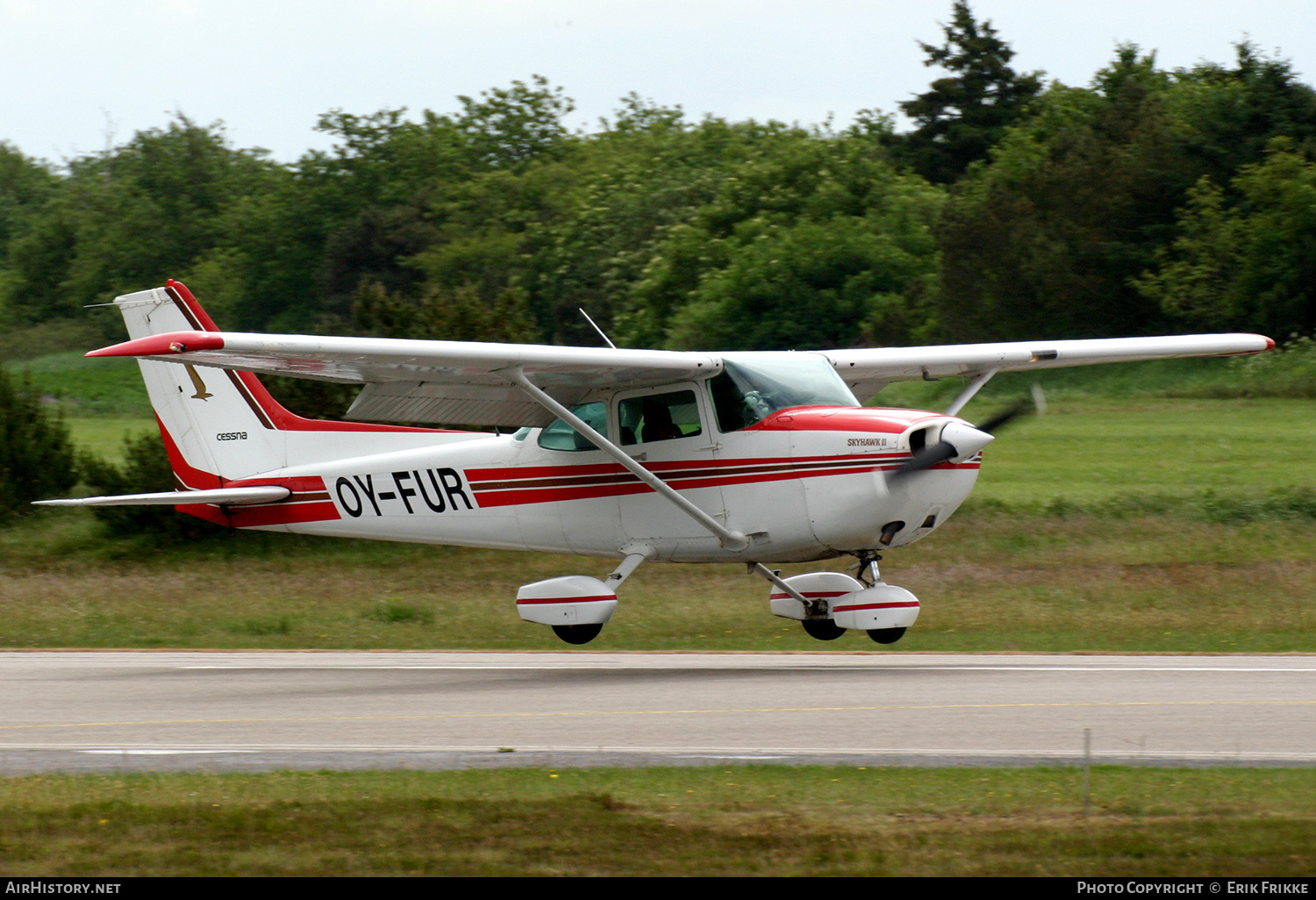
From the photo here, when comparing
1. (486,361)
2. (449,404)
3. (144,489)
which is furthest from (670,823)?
(144,489)

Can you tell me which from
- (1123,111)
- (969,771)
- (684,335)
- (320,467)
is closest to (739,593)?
(320,467)

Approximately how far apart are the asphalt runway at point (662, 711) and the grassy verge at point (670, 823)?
54cm

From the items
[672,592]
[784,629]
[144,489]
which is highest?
[144,489]

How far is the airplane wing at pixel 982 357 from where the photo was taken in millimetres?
15414

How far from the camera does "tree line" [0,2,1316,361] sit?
3828 cm

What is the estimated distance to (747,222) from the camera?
1937 inches

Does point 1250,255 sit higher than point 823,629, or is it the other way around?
point 1250,255

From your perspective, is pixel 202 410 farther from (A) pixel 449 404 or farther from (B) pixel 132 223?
(B) pixel 132 223

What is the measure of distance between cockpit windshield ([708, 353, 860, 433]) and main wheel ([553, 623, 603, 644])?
2261mm

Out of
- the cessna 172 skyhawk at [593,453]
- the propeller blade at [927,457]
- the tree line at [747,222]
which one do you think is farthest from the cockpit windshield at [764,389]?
the tree line at [747,222]

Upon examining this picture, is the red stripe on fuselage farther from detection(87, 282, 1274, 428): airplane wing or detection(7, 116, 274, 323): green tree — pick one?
detection(7, 116, 274, 323): green tree

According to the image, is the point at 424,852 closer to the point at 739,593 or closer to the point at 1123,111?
the point at 739,593

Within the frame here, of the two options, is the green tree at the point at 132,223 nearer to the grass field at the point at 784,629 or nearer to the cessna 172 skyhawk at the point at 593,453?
the grass field at the point at 784,629

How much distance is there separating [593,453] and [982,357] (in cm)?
409
